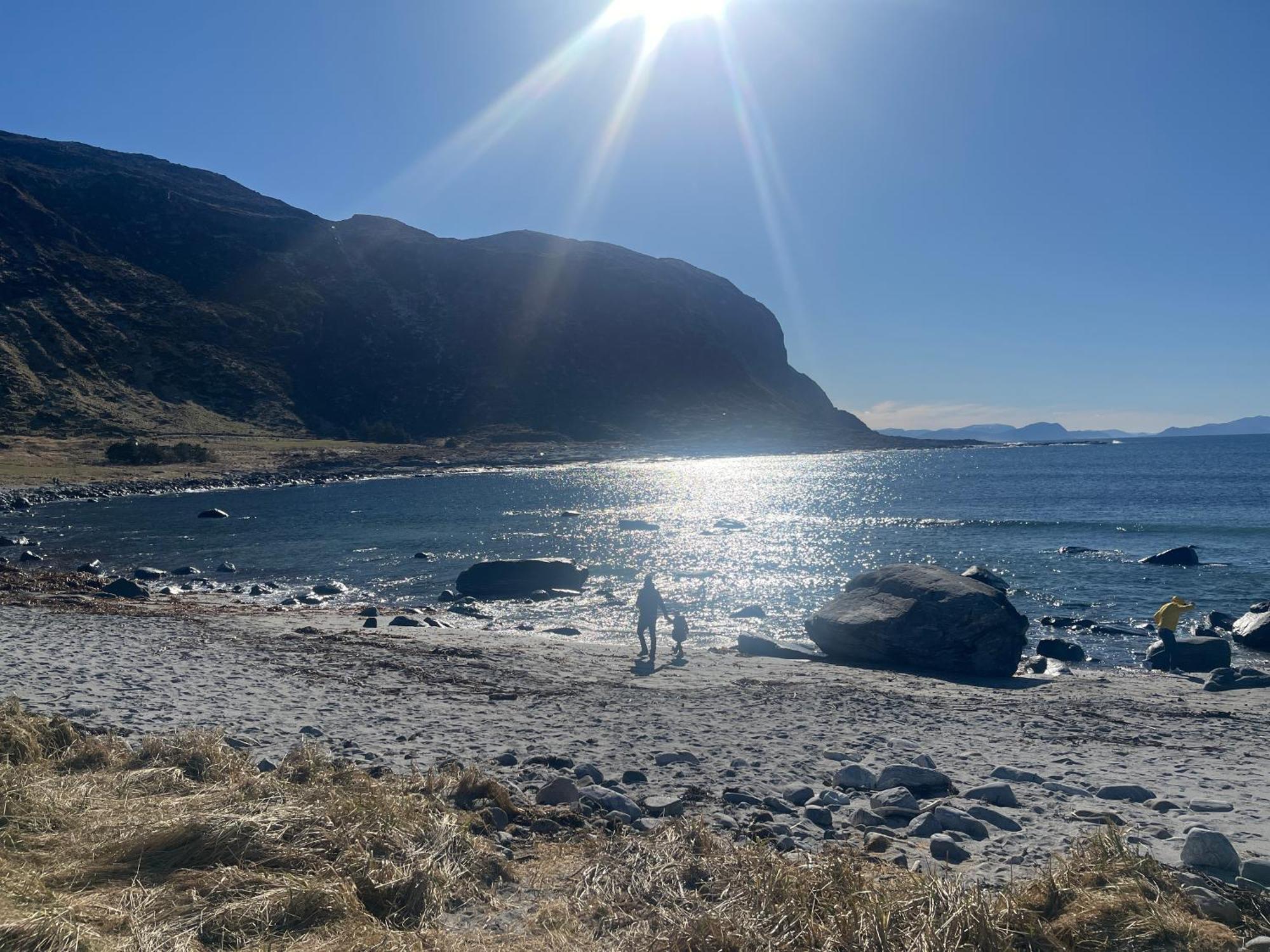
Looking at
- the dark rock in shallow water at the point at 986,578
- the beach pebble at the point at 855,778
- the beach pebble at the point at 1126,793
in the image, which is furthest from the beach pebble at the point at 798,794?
the dark rock in shallow water at the point at 986,578

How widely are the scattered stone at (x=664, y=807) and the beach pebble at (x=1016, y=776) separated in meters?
4.29

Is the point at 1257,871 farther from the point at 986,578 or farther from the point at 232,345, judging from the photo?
the point at 232,345

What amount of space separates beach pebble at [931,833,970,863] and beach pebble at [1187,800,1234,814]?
3428 millimetres

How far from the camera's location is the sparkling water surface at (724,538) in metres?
31.8

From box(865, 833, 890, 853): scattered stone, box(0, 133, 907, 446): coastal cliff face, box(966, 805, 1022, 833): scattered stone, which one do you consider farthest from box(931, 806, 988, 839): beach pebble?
box(0, 133, 907, 446): coastal cliff face

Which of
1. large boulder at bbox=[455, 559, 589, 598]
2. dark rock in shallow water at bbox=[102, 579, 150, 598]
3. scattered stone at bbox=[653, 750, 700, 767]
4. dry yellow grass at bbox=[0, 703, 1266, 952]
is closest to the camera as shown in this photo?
dry yellow grass at bbox=[0, 703, 1266, 952]

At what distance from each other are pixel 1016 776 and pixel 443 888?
734 centimetres

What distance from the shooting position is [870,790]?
9523 mm

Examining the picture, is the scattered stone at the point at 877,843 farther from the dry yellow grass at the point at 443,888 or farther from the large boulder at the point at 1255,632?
the large boulder at the point at 1255,632

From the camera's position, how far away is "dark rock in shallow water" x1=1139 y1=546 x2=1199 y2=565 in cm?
3791

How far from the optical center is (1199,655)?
2106 centimetres

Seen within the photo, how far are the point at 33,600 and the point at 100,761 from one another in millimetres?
20570

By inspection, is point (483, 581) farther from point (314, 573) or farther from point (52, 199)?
point (52, 199)

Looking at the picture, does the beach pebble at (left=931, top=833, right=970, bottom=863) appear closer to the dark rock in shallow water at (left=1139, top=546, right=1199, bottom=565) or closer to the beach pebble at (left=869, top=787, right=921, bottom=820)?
the beach pebble at (left=869, top=787, right=921, bottom=820)
